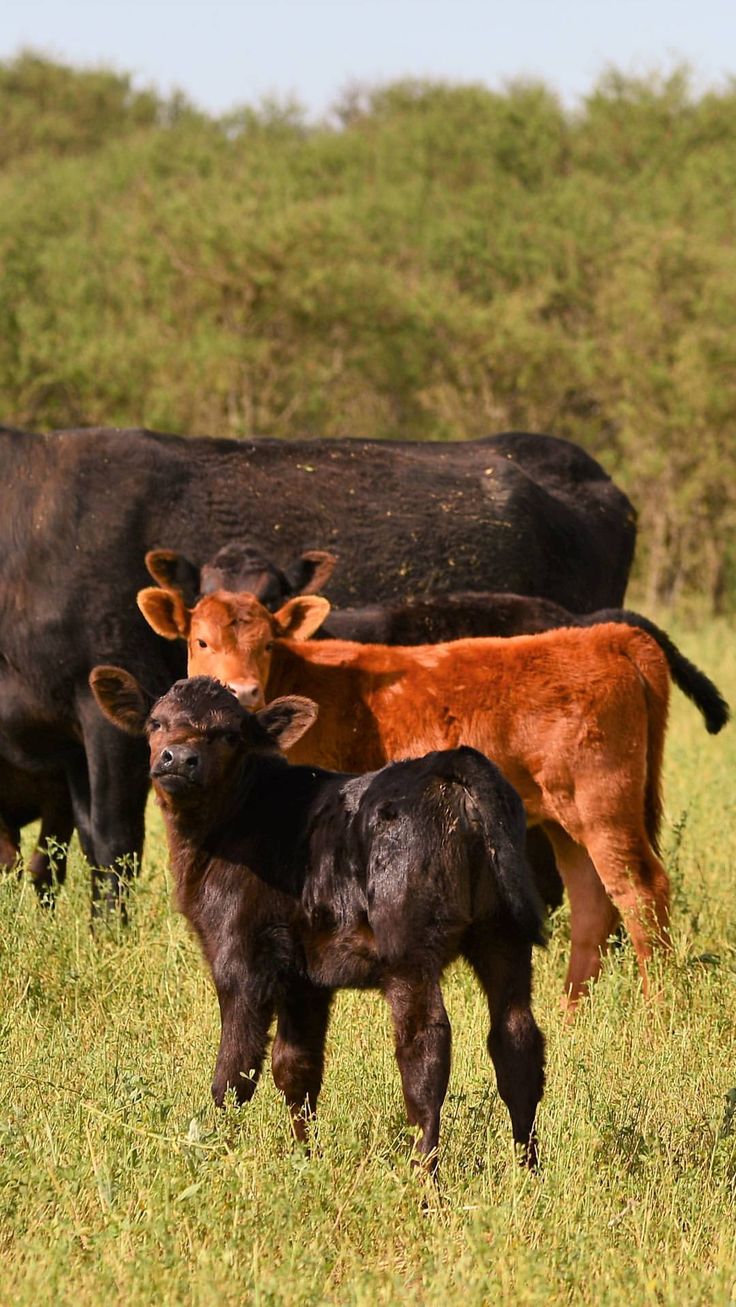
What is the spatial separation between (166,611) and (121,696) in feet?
7.13

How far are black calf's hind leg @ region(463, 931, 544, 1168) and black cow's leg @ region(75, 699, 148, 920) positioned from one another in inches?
150

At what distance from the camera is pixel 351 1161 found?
447 centimetres

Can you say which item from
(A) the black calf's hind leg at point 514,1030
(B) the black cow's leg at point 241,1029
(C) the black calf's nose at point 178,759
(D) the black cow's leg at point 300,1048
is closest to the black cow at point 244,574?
(C) the black calf's nose at point 178,759

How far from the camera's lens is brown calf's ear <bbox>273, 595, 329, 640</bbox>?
288 inches

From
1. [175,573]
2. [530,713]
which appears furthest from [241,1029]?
[175,573]

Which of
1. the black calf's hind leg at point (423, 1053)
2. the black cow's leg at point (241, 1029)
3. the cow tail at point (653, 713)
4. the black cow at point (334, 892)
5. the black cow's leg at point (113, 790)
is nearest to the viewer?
the black calf's hind leg at point (423, 1053)

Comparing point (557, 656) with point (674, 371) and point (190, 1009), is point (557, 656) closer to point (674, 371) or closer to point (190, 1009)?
point (190, 1009)

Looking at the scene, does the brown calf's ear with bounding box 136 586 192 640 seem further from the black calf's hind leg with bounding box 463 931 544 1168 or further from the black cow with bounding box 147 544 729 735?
the black calf's hind leg with bounding box 463 931 544 1168

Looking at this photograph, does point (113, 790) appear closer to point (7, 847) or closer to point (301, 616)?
point (7, 847)

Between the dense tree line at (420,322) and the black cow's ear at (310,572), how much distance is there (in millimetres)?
18267

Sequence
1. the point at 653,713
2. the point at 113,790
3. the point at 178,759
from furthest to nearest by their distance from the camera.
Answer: the point at 113,790
the point at 653,713
the point at 178,759

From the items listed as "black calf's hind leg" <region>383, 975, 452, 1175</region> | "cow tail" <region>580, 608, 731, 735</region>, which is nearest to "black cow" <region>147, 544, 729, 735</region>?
"cow tail" <region>580, 608, 731, 735</region>

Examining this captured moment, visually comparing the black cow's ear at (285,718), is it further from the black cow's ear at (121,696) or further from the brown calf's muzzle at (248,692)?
the brown calf's muzzle at (248,692)

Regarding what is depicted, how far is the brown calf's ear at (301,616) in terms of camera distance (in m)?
7.32
